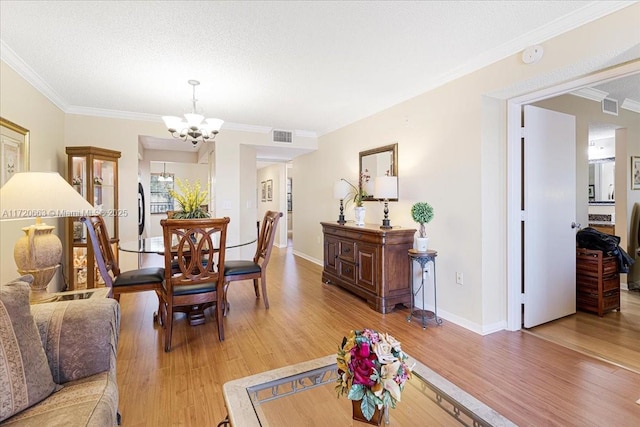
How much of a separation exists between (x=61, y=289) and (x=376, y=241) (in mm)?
3809

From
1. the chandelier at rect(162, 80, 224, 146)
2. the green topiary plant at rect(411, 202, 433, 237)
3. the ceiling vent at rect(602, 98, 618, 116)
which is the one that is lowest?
the green topiary plant at rect(411, 202, 433, 237)

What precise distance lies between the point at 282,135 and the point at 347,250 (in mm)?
2534

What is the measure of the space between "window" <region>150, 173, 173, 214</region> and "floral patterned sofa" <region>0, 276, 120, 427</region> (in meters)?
7.89

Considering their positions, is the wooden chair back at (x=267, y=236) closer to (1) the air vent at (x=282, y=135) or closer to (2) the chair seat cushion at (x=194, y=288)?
(2) the chair seat cushion at (x=194, y=288)

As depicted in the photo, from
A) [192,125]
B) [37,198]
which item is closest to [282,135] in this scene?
[192,125]

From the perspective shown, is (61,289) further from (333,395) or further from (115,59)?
(333,395)

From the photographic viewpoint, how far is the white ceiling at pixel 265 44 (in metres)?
1.98

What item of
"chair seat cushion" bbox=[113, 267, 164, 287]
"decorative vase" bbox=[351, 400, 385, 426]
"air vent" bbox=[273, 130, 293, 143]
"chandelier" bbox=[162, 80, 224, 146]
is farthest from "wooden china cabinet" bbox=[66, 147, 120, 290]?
"decorative vase" bbox=[351, 400, 385, 426]

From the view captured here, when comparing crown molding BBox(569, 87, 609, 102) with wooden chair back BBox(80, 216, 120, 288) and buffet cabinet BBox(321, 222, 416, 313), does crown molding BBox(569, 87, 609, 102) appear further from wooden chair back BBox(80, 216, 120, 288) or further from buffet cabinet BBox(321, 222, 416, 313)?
wooden chair back BBox(80, 216, 120, 288)

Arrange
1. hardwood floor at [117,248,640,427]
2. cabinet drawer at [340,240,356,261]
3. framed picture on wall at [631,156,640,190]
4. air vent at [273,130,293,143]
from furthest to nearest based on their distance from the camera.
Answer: air vent at [273,130,293,143], framed picture on wall at [631,156,640,190], cabinet drawer at [340,240,356,261], hardwood floor at [117,248,640,427]

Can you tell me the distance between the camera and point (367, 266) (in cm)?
338

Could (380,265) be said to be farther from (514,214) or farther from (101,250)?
(101,250)

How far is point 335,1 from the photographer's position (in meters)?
1.91

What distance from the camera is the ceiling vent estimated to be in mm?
3719
